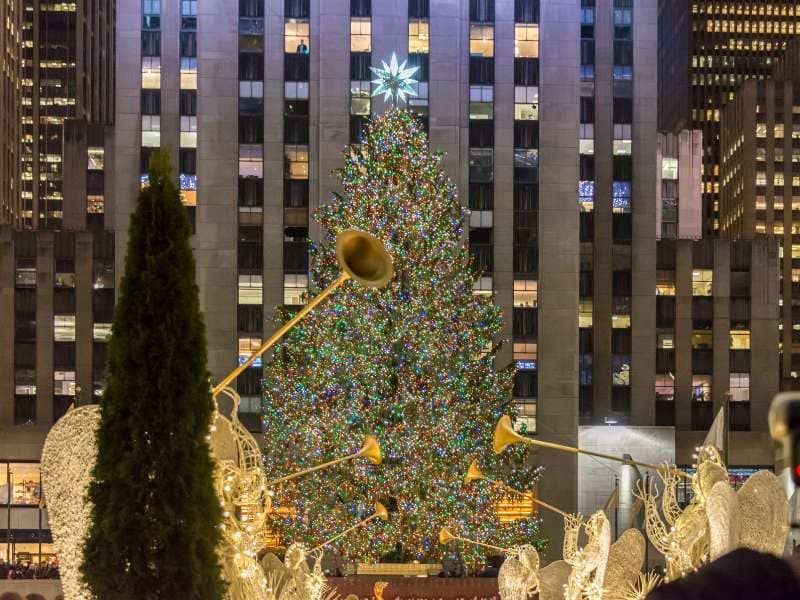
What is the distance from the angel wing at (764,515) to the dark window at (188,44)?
135 feet

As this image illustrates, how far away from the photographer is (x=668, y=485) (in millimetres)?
14734

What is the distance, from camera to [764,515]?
1070 cm

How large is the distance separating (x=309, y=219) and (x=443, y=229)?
16.8m

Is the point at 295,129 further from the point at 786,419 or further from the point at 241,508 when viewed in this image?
the point at 786,419

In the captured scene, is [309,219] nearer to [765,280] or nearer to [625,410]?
[625,410]

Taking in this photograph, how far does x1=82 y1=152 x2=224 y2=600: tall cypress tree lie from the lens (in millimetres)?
9320

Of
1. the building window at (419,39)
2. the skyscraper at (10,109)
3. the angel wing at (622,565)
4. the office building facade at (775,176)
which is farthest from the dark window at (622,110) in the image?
the skyscraper at (10,109)

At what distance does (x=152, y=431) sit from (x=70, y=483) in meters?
1.41

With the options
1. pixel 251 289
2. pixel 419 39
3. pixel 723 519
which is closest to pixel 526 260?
pixel 419 39

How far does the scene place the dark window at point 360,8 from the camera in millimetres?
47094

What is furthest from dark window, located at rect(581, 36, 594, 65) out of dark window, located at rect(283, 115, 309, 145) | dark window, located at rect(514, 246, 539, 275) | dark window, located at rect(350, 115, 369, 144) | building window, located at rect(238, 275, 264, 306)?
building window, located at rect(238, 275, 264, 306)

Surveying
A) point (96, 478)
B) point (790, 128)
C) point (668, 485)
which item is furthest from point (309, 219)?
point (790, 128)

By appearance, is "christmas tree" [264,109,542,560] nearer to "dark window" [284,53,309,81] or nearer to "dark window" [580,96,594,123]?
"dark window" [284,53,309,81]

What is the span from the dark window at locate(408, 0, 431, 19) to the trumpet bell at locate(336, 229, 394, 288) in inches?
1510
